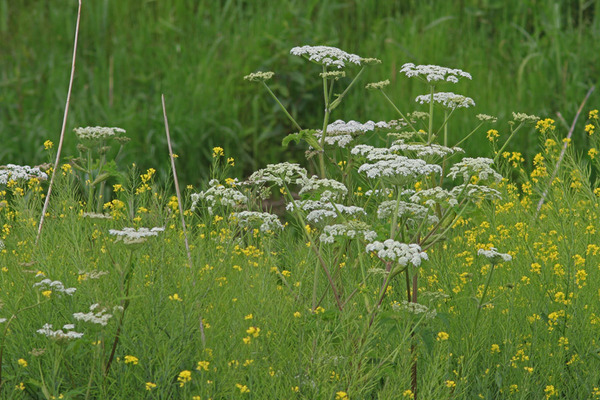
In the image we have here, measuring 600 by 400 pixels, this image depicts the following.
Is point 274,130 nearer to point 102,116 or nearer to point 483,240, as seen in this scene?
point 102,116

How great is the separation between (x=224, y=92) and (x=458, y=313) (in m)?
3.59

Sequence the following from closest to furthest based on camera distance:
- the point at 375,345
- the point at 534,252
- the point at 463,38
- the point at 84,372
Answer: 1. the point at 84,372
2. the point at 375,345
3. the point at 534,252
4. the point at 463,38

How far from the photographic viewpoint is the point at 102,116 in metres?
6.30

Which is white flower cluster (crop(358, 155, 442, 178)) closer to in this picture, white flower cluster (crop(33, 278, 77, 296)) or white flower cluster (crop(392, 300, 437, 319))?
white flower cluster (crop(392, 300, 437, 319))

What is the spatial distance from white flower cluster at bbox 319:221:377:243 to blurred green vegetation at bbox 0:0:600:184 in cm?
298

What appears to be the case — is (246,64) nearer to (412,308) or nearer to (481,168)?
(481,168)

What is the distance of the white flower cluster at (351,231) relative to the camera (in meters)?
2.67

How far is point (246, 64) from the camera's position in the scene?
638 cm

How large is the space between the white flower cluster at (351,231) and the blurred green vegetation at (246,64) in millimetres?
2982

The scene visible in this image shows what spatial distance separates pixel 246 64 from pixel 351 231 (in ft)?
12.9

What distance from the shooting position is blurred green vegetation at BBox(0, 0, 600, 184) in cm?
607

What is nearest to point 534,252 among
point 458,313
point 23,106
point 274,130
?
point 458,313

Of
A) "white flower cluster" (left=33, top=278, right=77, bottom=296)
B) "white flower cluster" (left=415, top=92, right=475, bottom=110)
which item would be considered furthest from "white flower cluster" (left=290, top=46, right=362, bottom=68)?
"white flower cluster" (left=33, top=278, right=77, bottom=296)

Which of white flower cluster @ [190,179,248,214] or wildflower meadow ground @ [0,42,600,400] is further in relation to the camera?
white flower cluster @ [190,179,248,214]
